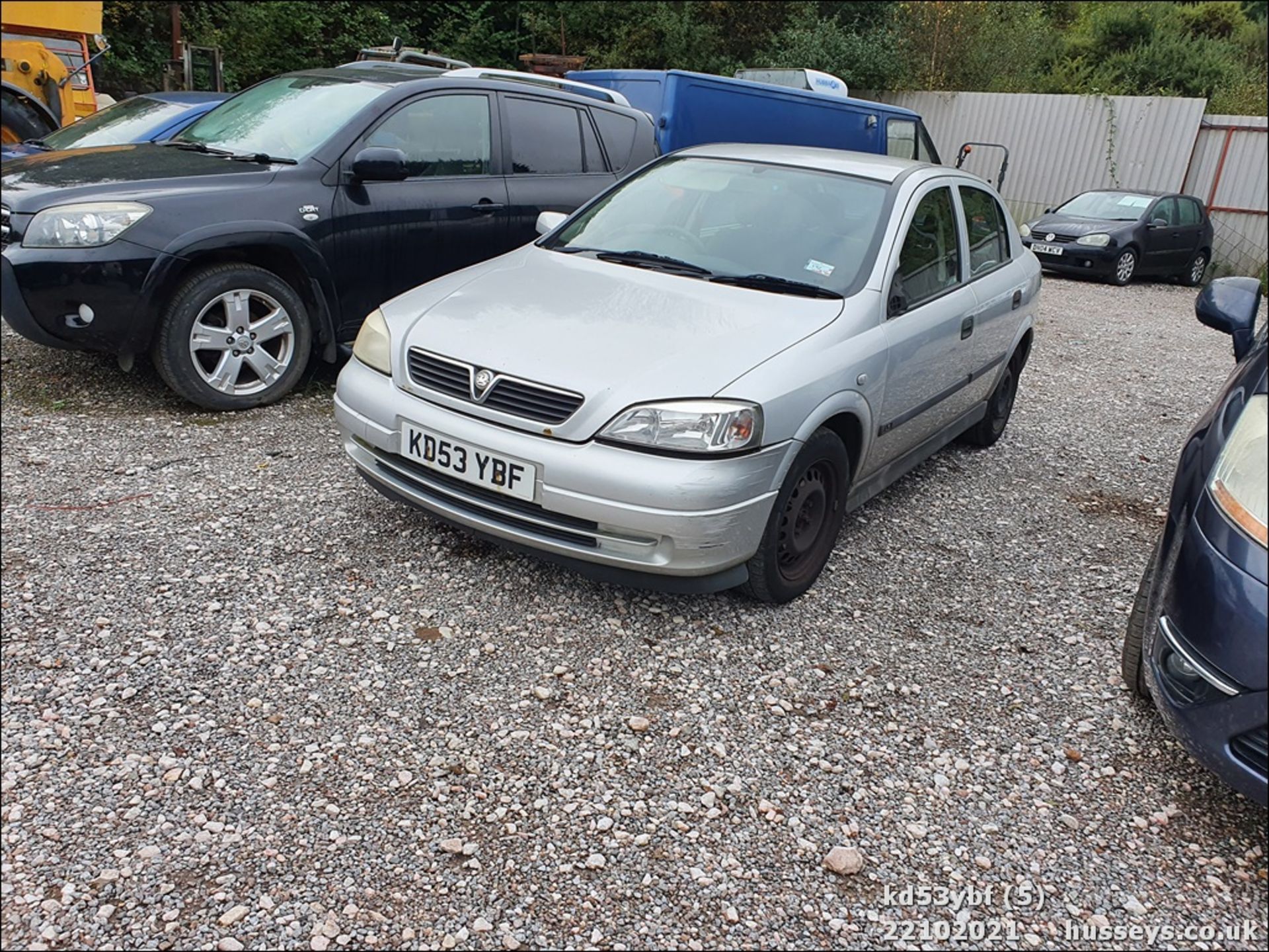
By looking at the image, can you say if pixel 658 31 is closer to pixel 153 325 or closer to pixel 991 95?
pixel 991 95

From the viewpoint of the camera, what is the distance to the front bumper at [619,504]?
2.97 meters

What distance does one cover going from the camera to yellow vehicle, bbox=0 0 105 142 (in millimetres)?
8508

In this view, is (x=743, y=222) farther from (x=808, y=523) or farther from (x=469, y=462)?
(x=469, y=462)

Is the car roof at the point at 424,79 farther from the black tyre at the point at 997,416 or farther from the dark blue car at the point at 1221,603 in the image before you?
the dark blue car at the point at 1221,603

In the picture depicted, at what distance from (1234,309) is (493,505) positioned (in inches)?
110

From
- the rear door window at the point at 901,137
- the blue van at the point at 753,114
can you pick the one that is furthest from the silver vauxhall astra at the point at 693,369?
the rear door window at the point at 901,137

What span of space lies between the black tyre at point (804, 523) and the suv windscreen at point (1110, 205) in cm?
1263

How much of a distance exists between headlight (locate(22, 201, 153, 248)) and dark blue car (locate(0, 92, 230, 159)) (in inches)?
95.3


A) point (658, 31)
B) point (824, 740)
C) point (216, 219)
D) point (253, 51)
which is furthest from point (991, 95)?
point (824, 740)

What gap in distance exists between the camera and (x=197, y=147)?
5316 mm

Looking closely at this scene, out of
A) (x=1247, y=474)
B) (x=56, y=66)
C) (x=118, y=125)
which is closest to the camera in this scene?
(x=1247, y=474)

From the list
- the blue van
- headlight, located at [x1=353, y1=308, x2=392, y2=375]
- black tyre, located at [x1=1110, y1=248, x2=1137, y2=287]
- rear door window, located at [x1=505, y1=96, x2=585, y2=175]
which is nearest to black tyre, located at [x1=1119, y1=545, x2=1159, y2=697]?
headlight, located at [x1=353, y1=308, x2=392, y2=375]

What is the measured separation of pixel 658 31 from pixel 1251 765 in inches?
715

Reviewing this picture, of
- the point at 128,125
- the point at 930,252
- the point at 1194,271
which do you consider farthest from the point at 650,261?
the point at 1194,271
